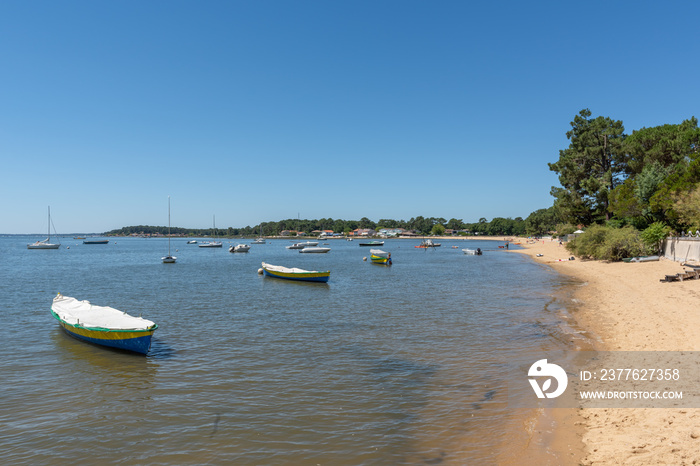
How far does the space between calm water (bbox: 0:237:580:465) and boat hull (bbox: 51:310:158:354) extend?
0.43 metres

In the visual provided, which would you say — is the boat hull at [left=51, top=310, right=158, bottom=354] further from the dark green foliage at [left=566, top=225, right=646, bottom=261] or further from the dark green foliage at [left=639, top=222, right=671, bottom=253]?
the dark green foliage at [left=639, top=222, right=671, bottom=253]

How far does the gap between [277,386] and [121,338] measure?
8736 millimetres

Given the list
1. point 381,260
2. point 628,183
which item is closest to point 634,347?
point 628,183

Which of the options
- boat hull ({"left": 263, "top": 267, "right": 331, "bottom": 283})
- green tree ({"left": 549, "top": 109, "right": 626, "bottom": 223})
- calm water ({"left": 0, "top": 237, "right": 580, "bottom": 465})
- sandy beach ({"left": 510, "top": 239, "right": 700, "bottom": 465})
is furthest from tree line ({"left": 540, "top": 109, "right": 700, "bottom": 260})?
boat hull ({"left": 263, "top": 267, "right": 331, "bottom": 283})

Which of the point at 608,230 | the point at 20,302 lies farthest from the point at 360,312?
the point at 608,230

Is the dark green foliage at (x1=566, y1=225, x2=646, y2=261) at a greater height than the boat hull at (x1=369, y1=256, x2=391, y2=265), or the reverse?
the dark green foliage at (x1=566, y1=225, x2=646, y2=261)

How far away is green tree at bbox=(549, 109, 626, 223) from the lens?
64.2 m

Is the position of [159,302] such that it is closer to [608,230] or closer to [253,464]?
[253,464]

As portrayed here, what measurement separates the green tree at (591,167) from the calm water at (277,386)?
143 feet

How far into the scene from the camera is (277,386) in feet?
47.1

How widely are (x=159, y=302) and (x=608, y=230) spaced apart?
177ft

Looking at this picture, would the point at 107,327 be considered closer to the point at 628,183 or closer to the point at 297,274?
the point at 297,274

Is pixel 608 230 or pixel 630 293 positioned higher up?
pixel 608 230

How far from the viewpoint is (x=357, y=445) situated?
33.7 feet
